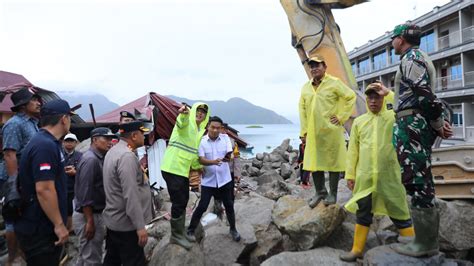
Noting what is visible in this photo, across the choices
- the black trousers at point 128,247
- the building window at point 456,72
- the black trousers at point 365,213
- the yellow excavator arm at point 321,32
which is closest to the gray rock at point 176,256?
the black trousers at point 128,247

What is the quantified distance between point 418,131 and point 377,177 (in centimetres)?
64

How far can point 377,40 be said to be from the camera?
28.8 meters

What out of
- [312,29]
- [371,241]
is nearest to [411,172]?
[371,241]

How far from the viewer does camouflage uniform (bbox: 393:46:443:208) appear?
2.90 metres

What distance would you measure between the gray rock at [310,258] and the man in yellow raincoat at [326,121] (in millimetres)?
655

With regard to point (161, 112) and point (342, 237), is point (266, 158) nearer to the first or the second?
point (161, 112)

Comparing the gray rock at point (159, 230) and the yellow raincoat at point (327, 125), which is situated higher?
the yellow raincoat at point (327, 125)

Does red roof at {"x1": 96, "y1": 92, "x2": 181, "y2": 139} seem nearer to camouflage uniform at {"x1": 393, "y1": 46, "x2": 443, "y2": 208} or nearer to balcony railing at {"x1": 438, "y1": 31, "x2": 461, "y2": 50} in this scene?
camouflage uniform at {"x1": 393, "y1": 46, "x2": 443, "y2": 208}

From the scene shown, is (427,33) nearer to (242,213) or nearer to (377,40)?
(377,40)

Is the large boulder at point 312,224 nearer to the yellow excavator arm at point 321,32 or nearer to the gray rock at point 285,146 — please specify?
the yellow excavator arm at point 321,32

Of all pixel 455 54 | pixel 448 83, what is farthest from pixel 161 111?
pixel 448 83

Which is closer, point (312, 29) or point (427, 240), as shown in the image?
point (427, 240)

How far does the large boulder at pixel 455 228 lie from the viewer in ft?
12.7

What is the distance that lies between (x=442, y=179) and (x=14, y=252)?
584 centimetres
